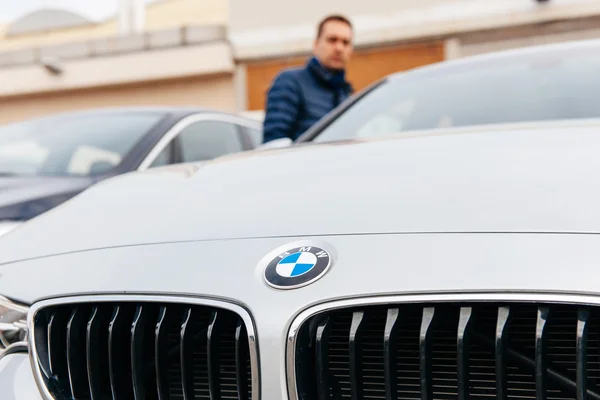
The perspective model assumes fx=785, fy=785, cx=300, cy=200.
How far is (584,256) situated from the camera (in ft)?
4.26

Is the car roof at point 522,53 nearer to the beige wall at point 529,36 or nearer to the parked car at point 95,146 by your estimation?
the parked car at point 95,146

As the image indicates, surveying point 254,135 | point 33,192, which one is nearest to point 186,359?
point 33,192

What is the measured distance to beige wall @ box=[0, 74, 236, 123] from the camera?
1409 cm

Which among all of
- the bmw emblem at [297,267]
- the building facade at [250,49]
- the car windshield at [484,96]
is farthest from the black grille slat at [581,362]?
the building facade at [250,49]

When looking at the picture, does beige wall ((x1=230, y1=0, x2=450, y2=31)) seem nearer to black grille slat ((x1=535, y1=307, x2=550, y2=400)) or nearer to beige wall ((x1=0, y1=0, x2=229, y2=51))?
beige wall ((x1=0, y1=0, x2=229, y2=51))

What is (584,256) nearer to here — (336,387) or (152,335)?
(336,387)

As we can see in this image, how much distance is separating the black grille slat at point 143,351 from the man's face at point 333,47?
3193 mm

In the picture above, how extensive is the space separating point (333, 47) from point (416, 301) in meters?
3.47

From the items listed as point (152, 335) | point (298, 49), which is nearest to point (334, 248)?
point (152, 335)

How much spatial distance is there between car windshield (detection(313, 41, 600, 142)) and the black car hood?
1326mm

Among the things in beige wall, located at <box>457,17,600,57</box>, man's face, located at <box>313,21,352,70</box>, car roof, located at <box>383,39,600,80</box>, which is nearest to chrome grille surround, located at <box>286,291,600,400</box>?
car roof, located at <box>383,39,600,80</box>

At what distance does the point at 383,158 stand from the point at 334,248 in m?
0.48

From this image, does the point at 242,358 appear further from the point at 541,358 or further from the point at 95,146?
the point at 95,146

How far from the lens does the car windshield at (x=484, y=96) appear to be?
8.22 ft
